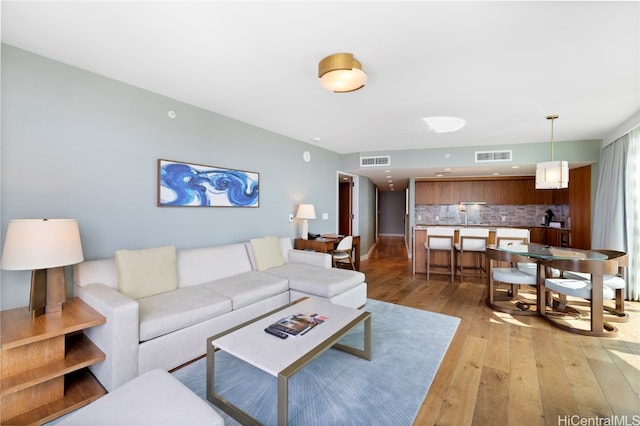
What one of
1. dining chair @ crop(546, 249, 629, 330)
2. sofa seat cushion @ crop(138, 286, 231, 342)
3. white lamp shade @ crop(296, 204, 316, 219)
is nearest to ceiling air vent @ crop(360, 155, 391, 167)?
white lamp shade @ crop(296, 204, 316, 219)

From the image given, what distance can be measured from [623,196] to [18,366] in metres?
6.37

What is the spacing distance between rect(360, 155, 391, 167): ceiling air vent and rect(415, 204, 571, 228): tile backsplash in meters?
2.52

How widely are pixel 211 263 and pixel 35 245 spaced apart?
4.96 ft

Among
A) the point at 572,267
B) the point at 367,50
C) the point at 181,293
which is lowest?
the point at 181,293

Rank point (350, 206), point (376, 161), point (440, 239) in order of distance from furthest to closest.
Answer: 1. point (350, 206)
2. point (376, 161)
3. point (440, 239)

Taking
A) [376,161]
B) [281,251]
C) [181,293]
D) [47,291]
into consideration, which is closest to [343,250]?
[281,251]

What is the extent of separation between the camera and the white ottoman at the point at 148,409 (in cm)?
116

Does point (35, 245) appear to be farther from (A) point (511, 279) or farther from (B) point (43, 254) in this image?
(A) point (511, 279)

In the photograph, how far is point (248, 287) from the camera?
9.49 feet

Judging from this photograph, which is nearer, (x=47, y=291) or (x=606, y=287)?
(x=47, y=291)

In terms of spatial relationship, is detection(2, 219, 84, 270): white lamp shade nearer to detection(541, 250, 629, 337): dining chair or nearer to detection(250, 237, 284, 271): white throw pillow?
detection(250, 237, 284, 271): white throw pillow

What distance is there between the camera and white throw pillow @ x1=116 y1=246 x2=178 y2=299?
2426 millimetres

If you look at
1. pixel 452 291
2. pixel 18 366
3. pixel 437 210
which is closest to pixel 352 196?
pixel 437 210

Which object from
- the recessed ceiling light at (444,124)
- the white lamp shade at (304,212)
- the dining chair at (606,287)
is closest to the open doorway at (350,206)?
the white lamp shade at (304,212)
